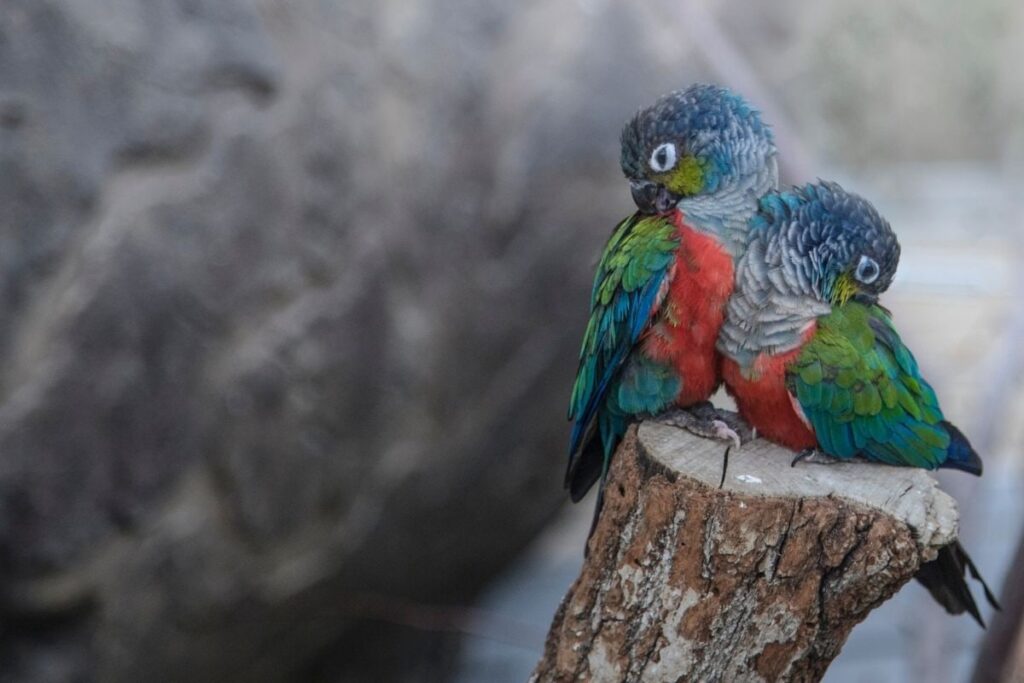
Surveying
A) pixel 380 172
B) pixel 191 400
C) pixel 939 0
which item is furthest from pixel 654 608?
pixel 939 0

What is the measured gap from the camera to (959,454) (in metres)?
1.52

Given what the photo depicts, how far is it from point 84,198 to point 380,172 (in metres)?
0.70

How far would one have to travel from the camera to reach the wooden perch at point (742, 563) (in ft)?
4.20

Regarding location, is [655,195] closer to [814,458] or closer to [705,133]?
[705,133]

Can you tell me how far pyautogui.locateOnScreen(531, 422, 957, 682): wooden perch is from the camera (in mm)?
1281

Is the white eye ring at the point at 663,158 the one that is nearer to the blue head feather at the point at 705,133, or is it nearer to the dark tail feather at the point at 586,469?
the blue head feather at the point at 705,133

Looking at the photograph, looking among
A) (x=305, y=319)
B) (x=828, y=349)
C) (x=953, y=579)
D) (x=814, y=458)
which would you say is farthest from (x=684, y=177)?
(x=305, y=319)

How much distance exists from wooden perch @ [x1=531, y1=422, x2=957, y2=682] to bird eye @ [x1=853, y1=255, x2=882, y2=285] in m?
0.27

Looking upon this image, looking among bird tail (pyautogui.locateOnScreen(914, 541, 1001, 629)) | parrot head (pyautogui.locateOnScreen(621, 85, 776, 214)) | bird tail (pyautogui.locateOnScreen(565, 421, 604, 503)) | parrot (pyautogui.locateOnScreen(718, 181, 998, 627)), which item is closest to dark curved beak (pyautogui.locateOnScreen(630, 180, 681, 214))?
parrot head (pyautogui.locateOnScreen(621, 85, 776, 214))

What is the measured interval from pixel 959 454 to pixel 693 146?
1.93 ft

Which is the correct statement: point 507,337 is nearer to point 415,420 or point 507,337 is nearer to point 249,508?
point 415,420

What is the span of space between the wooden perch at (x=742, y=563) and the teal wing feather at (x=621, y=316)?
0.19m

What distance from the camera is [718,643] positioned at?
1330 millimetres

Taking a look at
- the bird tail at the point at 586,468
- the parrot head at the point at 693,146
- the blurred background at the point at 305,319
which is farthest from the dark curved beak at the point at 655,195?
the blurred background at the point at 305,319
